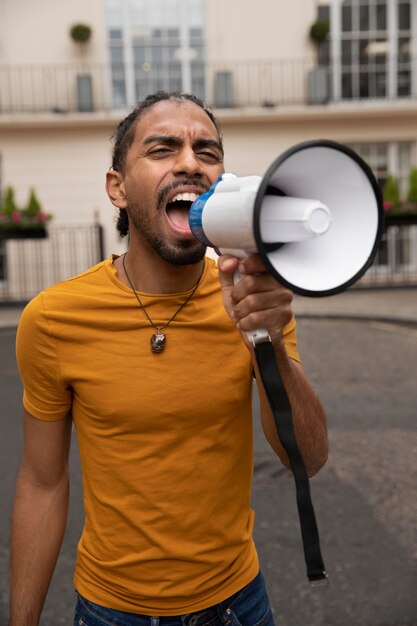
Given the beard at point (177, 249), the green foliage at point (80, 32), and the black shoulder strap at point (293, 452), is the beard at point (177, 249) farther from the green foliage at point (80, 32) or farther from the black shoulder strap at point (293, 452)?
the green foliage at point (80, 32)

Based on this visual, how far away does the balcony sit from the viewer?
15031 millimetres

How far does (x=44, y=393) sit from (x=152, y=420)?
0.86 ft

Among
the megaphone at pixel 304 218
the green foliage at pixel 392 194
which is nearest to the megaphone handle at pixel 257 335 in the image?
the megaphone at pixel 304 218

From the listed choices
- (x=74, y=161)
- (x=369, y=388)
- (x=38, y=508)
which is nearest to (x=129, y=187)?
(x=38, y=508)

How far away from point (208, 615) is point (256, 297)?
792mm

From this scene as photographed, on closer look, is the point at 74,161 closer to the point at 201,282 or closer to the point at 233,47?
the point at 233,47

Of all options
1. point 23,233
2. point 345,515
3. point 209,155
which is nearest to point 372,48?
point 23,233

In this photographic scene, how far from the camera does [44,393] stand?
1.58 m

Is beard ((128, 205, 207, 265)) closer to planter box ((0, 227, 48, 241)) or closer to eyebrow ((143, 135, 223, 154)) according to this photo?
eyebrow ((143, 135, 223, 154))

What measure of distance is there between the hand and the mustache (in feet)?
1.30

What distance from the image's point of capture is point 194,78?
15617 millimetres

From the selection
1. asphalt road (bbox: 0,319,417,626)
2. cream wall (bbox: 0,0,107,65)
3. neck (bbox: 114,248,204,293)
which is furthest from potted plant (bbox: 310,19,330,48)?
neck (bbox: 114,248,204,293)

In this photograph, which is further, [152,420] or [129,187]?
[129,187]

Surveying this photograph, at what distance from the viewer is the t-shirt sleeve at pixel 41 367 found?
5.06 ft
